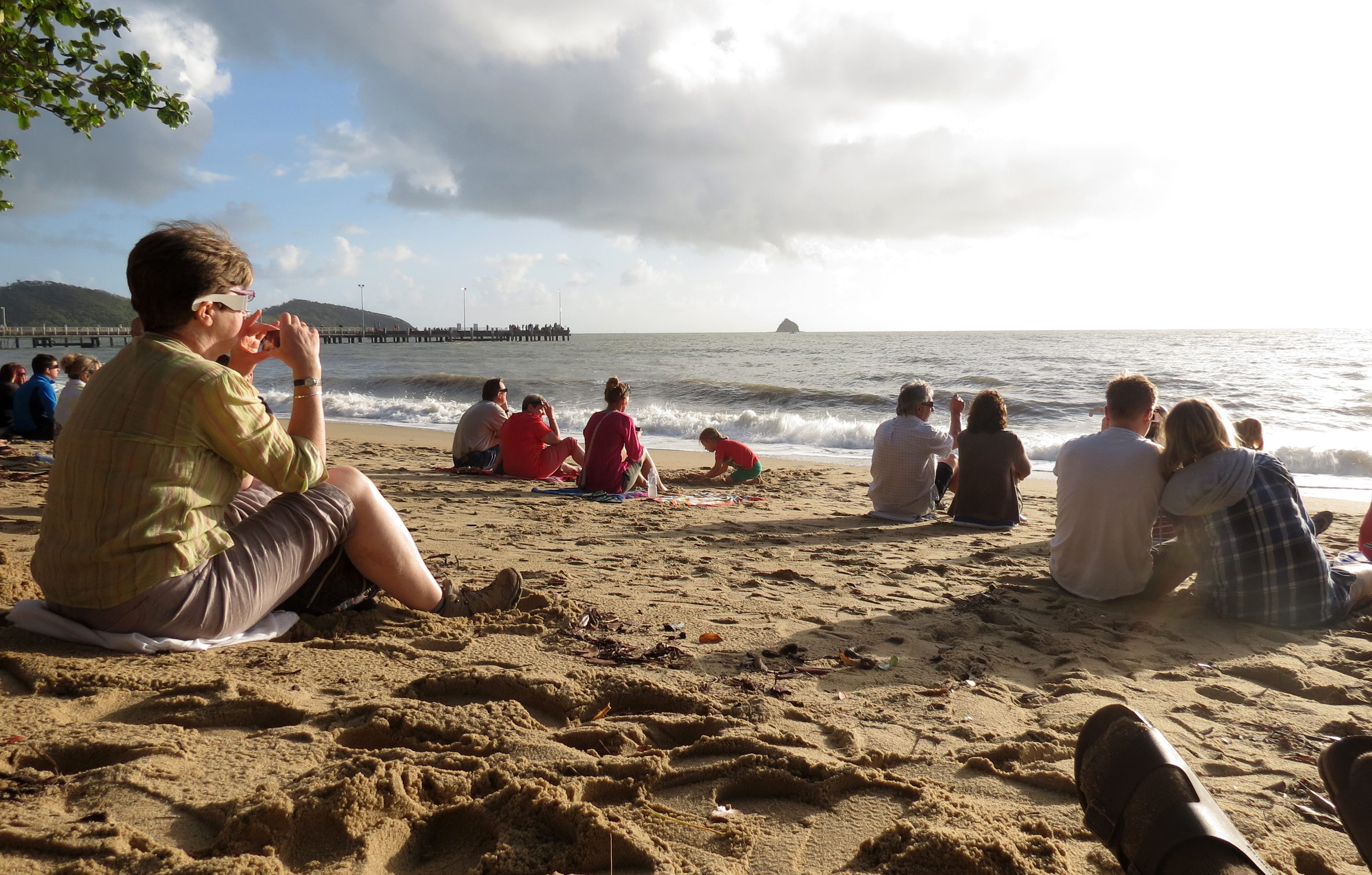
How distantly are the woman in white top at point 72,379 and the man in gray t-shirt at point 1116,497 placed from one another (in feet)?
28.8

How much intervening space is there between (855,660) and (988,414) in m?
3.90

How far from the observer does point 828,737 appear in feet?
8.15

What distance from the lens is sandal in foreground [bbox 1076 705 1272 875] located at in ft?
5.07

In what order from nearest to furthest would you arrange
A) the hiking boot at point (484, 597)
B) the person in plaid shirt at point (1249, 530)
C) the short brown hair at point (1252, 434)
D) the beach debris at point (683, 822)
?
1. the beach debris at point (683, 822)
2. the hiking boot at point (484, 597)
3. the person in plaid shirt at point (1249, 530)
4. the short brown hair at point (1252, 434)

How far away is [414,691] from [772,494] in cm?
603

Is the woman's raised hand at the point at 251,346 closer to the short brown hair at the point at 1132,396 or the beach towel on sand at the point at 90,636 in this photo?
the beach towel on sand at the point at 90,636

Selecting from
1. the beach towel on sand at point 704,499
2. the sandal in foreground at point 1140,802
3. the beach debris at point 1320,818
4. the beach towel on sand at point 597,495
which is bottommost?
the beach towel on sand at point 704,499

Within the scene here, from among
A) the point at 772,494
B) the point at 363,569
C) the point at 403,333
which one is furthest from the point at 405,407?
the point at 403,333

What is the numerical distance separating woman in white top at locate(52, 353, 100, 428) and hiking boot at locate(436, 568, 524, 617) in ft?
21.8

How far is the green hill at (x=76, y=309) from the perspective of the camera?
12556 cm

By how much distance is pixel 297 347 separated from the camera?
2814 mm

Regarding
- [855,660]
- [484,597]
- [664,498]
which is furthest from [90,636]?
[664,498]

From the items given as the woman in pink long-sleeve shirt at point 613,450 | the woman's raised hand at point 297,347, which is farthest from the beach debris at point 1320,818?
the woman in pink long-sleeve shirt at point 613,450

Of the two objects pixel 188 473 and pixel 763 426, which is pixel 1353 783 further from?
pixel 763 426
